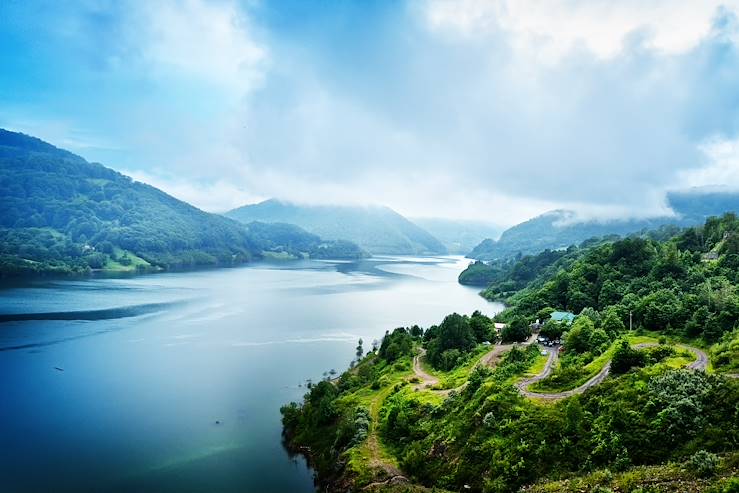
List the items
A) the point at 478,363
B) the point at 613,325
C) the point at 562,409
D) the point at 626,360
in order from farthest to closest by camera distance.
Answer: the point at 478,363, the point at 613,325, the point at 626,360, the point at 562,409

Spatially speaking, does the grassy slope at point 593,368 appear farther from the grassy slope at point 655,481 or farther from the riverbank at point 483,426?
the grassy slope at point 655,481

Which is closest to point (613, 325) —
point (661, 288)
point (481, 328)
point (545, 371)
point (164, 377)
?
point (545, 371)

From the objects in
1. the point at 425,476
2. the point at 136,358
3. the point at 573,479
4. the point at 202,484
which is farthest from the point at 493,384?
the point at 136,358

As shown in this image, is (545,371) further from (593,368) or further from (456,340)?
(456,340)

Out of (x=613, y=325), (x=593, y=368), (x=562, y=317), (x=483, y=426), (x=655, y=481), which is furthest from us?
(x=562, y=317)

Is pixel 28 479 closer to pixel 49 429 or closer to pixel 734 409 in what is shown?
pixel 49 429

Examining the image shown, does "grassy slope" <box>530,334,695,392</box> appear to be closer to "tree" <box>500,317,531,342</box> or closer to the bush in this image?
the bush

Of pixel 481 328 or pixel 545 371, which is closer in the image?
pixel 545 371
